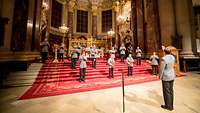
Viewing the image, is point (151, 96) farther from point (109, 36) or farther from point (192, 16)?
point (109, 36)

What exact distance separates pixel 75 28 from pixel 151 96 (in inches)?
684

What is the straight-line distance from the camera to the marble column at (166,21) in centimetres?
1090

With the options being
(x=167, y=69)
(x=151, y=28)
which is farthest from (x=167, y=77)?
(x=151, y=28)

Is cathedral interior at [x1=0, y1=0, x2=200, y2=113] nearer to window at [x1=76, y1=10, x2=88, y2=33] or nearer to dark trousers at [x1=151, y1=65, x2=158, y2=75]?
window at [x1=76, y1=10, x2=88, y2=33]

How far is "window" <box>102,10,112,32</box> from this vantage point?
67.4 ft

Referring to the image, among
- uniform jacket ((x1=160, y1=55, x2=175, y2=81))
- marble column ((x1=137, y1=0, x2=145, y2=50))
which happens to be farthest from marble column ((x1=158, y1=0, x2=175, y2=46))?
uniform jacket ((x1=160, y1=55, x2=175, y2=81))

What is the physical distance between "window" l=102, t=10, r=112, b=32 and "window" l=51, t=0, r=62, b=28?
260 inches

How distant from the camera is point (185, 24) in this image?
33.4 ft

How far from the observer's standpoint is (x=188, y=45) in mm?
9922

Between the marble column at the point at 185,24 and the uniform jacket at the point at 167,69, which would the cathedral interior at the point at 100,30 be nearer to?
the marble column at the point at 185,24

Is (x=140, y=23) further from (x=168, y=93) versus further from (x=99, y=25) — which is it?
(x=168, y=93)

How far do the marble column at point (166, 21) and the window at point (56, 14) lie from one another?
12671 millimetres

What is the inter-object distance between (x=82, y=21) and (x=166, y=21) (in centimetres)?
1283

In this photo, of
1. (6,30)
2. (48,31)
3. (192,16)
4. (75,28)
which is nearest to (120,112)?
(6,30)
